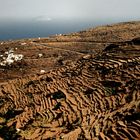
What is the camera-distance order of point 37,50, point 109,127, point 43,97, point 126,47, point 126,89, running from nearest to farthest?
point 109,127 < point 126,89 < point 43,97 < point 126,47 < point 37,50

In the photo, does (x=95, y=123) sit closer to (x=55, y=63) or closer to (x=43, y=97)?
(x=43, y=97)

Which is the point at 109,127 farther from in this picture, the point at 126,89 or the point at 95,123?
the point at 126,89

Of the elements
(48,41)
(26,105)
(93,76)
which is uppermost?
(93,76)

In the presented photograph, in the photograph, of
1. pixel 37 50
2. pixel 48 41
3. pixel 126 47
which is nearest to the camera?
pixel 126 47

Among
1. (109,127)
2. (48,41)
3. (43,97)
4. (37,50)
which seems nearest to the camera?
(109,127)

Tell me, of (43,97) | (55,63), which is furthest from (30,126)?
(55,63)

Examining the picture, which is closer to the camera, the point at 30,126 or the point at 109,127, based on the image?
the point at 109,127

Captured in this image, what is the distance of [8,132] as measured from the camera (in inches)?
747

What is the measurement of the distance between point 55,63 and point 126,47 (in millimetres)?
17713

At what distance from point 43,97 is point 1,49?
1087 inches

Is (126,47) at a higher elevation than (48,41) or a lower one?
higher

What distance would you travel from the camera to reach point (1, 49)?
47781mm

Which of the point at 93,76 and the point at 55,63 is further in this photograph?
the point at 55,63

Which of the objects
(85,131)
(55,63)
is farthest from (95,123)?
(55,63)
